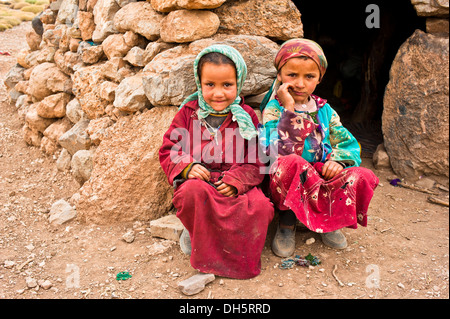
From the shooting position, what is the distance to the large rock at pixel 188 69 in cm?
263

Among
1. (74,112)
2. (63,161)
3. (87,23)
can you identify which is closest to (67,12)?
(87,23)

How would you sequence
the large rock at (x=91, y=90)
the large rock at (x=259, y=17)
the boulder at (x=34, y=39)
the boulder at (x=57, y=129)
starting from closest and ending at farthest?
the large rock at (x=259, y=17) < the large rock at (x=91, y=90) < the boulder at (x=57, y=129) < the boulder at (x=34, y=39)

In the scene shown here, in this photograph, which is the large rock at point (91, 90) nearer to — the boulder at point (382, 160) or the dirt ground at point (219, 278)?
the dirt ground at point (219, 278)

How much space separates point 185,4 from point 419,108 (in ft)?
6.90

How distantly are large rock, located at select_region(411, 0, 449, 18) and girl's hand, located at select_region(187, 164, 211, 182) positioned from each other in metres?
2.18

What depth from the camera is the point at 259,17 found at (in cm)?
293

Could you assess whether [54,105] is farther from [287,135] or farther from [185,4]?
[287,135]

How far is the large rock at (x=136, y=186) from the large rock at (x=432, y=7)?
2106mm

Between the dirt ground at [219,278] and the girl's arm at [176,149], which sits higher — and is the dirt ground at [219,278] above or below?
below

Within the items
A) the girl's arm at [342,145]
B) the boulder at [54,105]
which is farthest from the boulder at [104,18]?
the girl's arm at [342,145]

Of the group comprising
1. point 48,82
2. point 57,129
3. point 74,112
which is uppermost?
point 48,82

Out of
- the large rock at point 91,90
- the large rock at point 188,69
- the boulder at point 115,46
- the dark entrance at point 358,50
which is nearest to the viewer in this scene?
the large rock at point 188,69

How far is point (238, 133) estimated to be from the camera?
235cm

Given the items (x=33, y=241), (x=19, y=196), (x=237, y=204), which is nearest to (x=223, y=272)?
(x=237, y=204)
